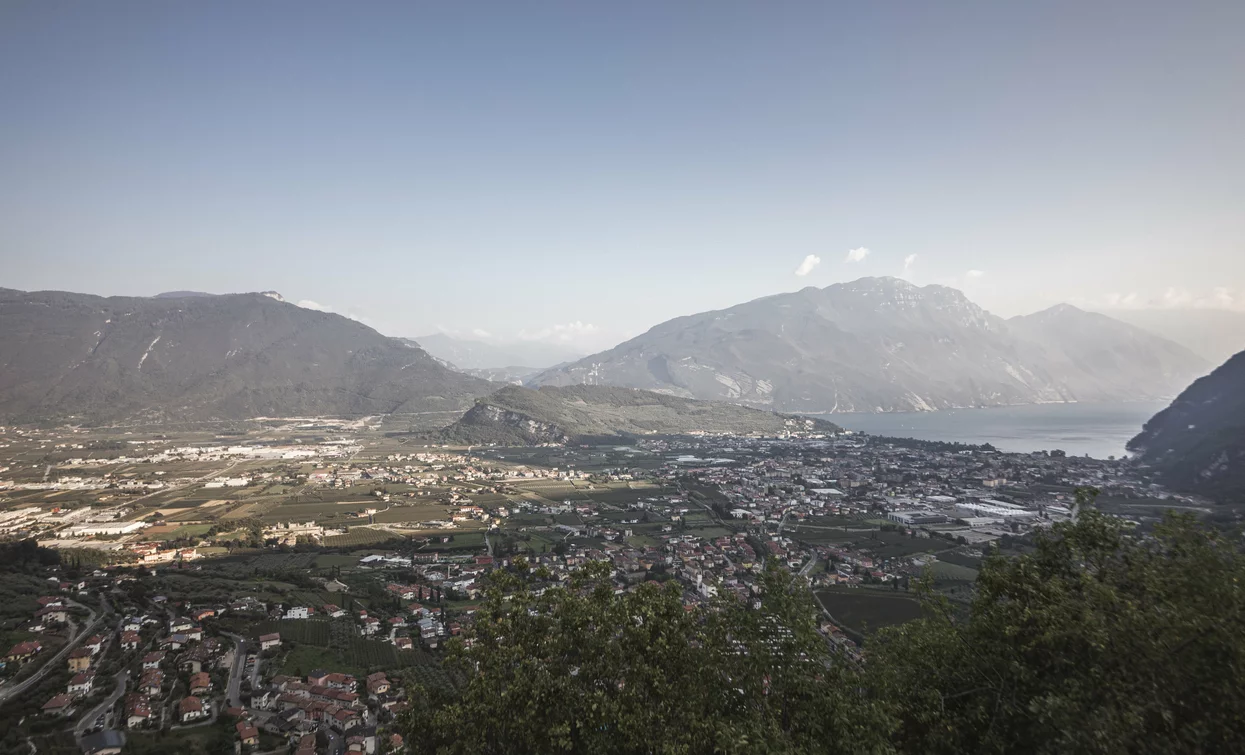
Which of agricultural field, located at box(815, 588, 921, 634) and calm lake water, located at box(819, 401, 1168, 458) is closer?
agricultural field, located at box(815, 588, 921, 634)

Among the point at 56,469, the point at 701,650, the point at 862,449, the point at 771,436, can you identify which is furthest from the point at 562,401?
the point at 701,650

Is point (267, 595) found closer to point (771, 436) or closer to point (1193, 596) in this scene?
point (1193, 596)

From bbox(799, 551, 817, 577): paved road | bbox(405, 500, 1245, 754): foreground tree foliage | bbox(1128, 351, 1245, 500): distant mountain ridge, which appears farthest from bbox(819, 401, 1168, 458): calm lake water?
bbox(405, 500, 1245, 754): foreground tree foliage

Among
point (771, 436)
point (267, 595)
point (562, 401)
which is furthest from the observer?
point (562, 401)

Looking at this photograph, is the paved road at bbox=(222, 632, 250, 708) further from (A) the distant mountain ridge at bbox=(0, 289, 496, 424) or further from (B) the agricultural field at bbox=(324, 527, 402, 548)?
(A) the distant mountain ridge at bbox=(0, 289, 496, 424)

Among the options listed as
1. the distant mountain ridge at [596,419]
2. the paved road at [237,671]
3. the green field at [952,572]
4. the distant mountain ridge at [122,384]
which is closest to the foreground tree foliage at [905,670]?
the paved road at [237,671]
